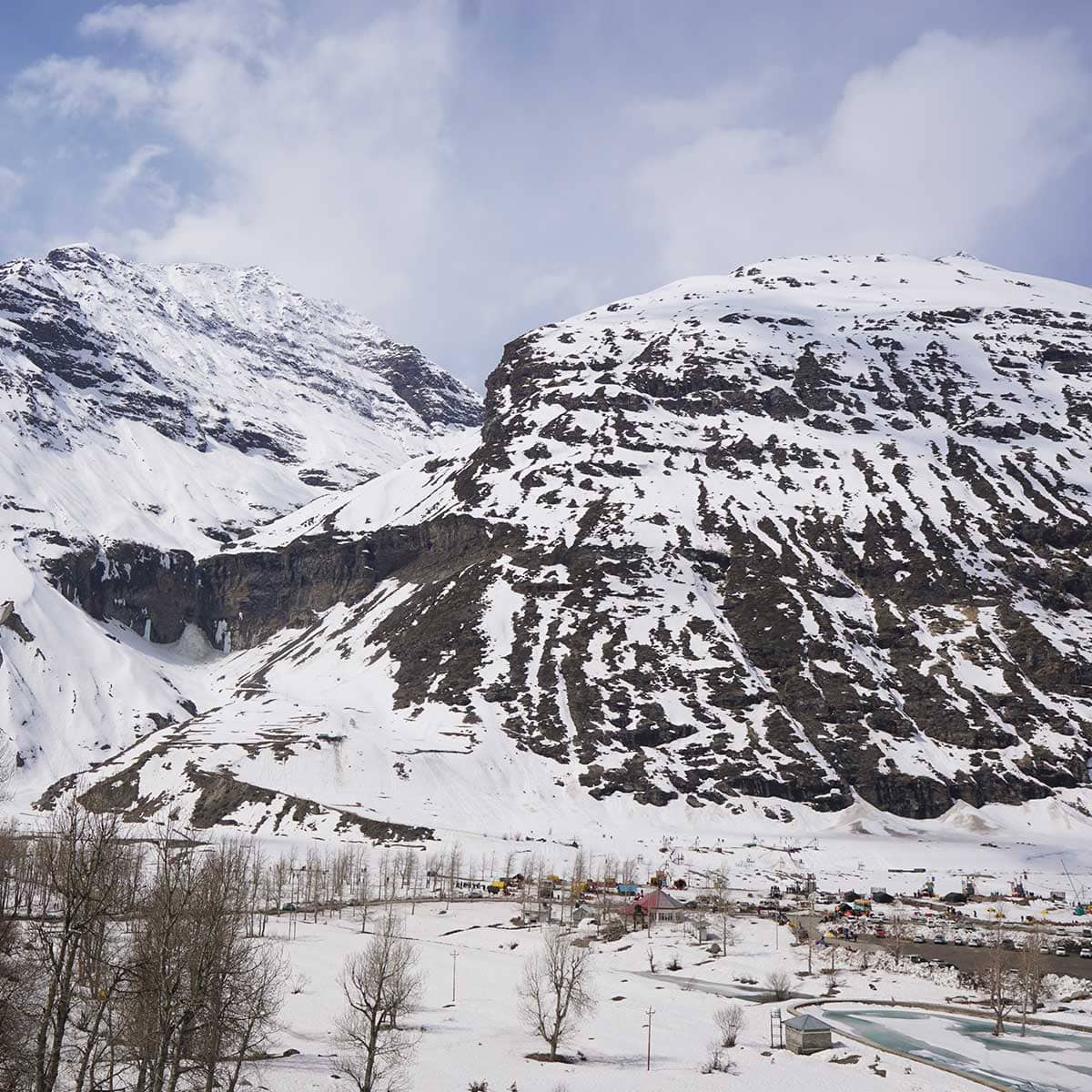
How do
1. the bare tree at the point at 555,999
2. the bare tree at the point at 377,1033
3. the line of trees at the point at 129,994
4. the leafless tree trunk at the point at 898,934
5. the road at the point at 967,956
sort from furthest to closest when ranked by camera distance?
the leafless tree trunk at the point at 898,934 → the road at the point at 967,956 → the bare tree at the point at 555,999 → the bare tree at the point at 377,1033 → the line of trees at the point at 129,994

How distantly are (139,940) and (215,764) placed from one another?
410 ft

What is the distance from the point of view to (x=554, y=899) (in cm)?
12512

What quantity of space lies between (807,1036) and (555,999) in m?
18.9

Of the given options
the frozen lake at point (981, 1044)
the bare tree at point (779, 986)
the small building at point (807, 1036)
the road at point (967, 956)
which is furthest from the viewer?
the road at point (967, 956)

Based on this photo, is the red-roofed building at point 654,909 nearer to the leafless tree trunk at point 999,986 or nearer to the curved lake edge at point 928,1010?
the leafless tree trunk at point 999,986

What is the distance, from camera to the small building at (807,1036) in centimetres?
6612

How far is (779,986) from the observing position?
83750 millimetres

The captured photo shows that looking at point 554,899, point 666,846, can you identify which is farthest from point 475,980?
point 666,846

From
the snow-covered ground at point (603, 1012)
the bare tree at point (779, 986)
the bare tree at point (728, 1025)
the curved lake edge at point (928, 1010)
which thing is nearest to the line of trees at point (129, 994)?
the snow-covered ground at point (603, 1012)

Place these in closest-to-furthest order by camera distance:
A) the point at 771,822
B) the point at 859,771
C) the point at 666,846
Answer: the point at 666,846 → the point at 771,822 → the point at 859,771

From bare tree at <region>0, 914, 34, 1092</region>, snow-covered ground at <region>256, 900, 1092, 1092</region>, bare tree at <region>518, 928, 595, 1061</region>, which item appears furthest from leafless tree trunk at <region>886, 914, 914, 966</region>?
bare tree at <region>0, 914, 34, 1092</region>

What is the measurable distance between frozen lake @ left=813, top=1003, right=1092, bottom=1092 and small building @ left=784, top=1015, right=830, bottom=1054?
12.0 feet

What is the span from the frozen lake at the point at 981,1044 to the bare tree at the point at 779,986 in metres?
3.50

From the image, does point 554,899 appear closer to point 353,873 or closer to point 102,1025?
point 353,873
